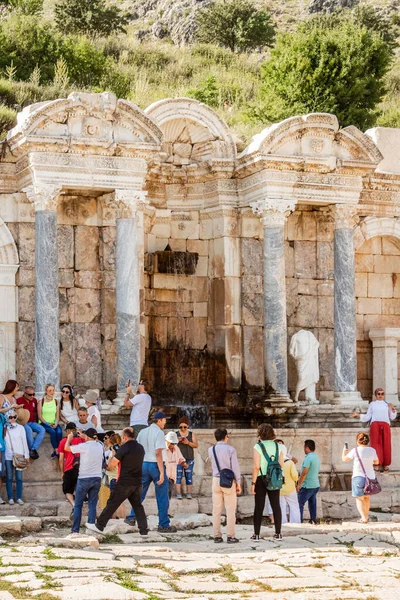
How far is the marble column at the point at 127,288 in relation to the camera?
1864 centimetres

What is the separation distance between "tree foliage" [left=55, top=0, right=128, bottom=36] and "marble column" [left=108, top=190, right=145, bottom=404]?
89.0 feet

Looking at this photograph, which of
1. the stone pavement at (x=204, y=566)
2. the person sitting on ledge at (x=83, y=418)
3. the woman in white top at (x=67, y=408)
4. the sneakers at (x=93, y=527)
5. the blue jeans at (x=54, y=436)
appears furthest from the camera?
the woman in white top at (x=67, y=408)

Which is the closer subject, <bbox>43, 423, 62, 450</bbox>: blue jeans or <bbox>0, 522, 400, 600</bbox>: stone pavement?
<bbox>0, 522, 400, 600</bbox>: stone pavement

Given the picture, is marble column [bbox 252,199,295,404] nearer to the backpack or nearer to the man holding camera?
the man holding camera

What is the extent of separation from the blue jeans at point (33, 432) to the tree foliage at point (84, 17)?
30505mm

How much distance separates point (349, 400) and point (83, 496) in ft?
24.3

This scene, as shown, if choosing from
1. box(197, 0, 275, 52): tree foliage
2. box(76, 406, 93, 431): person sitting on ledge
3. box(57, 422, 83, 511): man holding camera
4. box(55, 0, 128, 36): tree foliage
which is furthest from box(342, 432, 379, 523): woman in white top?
box(197, 0, 275, 52): tree foliage

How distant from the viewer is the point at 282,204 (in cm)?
1978

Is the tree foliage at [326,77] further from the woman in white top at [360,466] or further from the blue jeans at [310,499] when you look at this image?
the woman in white top at [360,466]

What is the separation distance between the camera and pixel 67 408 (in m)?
→ 17.2

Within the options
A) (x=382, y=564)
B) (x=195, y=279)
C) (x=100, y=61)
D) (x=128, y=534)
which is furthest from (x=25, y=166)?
(x=100, y=61)

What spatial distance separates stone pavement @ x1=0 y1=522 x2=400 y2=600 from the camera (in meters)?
10.2

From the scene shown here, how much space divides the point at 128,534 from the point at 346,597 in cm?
451

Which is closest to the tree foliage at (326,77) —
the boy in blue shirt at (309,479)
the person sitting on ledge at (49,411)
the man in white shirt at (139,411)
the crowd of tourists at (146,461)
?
the crowd of tourists at (146,461)
